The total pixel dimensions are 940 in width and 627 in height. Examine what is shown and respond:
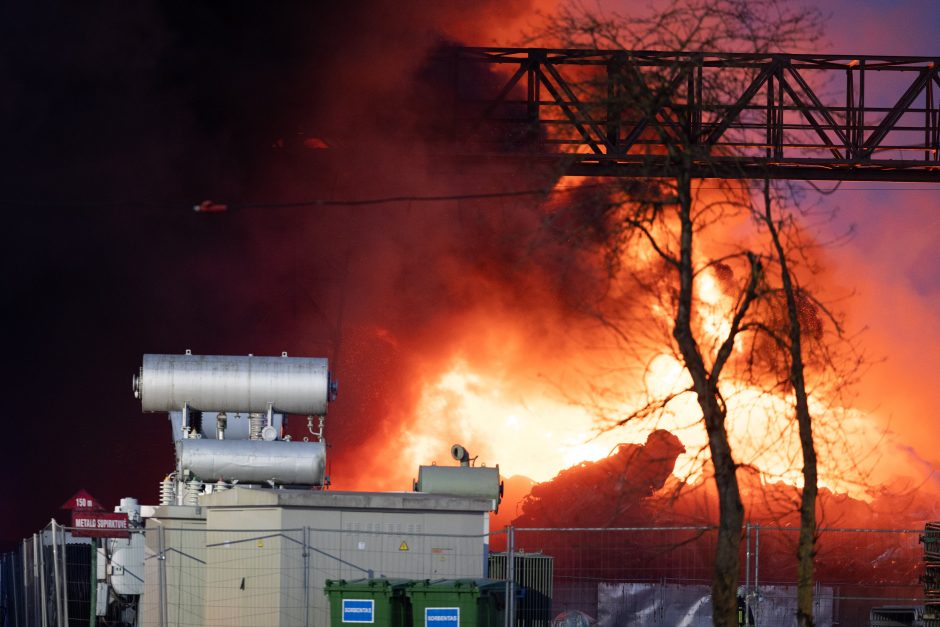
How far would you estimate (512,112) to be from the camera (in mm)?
28266

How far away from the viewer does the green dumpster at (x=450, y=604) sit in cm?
1573

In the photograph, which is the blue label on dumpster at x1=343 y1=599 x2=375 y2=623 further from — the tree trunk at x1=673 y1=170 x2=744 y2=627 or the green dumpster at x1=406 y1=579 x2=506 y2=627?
the tree trunk at x1=673 y1=170 x2=744 y2=627

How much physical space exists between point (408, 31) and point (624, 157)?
17.5 ft

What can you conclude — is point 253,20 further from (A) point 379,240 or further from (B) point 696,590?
(B) point 696,590

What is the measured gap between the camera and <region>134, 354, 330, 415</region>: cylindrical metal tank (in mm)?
20016

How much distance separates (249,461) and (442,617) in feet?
15.7

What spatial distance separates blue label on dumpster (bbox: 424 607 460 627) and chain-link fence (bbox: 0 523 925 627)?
68cm

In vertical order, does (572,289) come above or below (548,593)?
above

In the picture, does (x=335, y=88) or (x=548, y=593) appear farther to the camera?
(x=335, y=88)

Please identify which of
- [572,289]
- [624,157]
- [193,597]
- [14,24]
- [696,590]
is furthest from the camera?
[572,289]

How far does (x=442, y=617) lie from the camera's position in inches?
623

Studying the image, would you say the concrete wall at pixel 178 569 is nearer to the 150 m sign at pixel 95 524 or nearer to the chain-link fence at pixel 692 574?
the 150 m sign at pixel 95 524

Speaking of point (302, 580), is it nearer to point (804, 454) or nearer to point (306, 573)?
point (306, 573)

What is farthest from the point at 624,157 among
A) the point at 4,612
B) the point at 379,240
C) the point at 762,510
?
the point at 4,612
